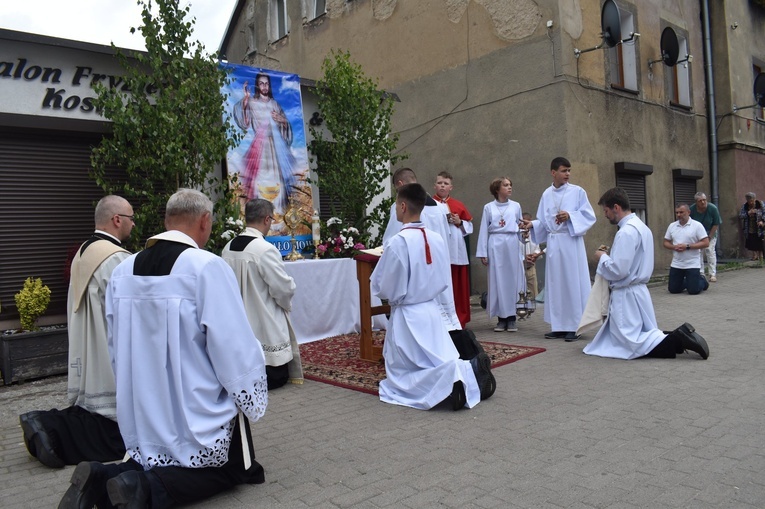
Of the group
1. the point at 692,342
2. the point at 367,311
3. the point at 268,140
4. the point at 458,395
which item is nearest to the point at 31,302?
the point at 367,311

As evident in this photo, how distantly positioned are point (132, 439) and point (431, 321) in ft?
8.54

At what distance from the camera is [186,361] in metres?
3.38

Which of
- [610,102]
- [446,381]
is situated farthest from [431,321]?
[610,102]

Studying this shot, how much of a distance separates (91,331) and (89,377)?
32 centimetres

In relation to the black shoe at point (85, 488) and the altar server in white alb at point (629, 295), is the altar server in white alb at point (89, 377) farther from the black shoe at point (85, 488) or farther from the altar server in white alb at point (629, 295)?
the altar server in white alb at point (629, 295)

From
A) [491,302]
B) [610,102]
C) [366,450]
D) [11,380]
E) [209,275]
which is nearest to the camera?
[209,275]

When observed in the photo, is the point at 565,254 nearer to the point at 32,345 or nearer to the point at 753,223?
the point at 32,345

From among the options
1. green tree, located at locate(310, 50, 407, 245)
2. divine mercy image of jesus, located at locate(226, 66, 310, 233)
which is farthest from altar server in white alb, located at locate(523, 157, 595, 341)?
divine mercy image of jesus, located at locate(226, 66, 310, 233)

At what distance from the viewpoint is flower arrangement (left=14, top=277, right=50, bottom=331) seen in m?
6.78

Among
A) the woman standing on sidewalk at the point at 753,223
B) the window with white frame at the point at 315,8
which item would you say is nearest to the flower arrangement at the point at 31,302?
the window with white frame at the point at 315,8

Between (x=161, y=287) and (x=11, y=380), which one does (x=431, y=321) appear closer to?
(x=161, y=287)

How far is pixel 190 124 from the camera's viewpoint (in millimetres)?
7430

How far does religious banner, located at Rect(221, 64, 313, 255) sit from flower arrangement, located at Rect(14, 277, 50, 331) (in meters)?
2.81

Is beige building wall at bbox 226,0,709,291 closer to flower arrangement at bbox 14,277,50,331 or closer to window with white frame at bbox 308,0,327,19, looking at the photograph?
window with white frame at bbox 308,0,327,19
